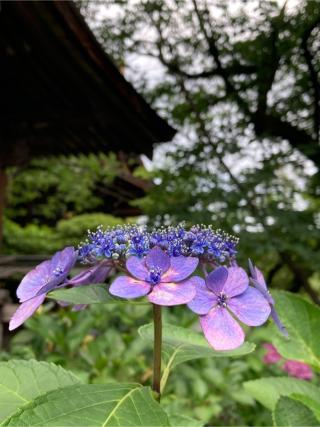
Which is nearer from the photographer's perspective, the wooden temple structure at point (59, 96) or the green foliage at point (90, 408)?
the green foliage at point (90, 408)

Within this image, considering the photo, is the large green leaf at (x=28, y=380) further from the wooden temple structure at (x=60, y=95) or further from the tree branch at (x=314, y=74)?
the tree branch at (x=314, y=74)

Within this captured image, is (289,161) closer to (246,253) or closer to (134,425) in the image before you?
(246,253)

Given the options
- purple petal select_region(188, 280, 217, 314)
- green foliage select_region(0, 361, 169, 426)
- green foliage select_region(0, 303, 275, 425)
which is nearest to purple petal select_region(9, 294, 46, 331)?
green foliage select_region(0, 361, 169, 426)

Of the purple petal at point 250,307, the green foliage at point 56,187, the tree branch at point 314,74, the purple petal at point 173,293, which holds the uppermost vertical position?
the green foliage at point 56,187

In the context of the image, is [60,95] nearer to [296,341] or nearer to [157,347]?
[296,341]

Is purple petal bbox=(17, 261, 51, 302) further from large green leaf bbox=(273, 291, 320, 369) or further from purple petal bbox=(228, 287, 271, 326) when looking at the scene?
large green leaf bbox=(273, 291, 320, 369)

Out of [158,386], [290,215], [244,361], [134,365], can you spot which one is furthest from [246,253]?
[158,386]

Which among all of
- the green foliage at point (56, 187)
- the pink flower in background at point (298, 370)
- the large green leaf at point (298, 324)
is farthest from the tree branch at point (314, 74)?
the large green leaf at point (298, 324)
